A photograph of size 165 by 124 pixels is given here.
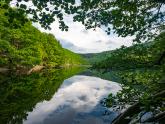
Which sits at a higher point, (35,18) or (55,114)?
(35,18)

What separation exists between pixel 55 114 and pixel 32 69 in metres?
78.5

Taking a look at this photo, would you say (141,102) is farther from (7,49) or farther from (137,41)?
(7,49)

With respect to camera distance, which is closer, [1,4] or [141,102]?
[1,4]

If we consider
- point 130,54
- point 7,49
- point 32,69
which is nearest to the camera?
point 130,54

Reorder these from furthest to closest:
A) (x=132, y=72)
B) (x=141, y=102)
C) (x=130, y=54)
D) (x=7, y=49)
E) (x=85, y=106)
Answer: (x=7, y=49)
(x=85, y=106)
(x=132, y=72)
(x=130, y=54)
(x=141, y=102)

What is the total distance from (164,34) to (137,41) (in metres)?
1.13

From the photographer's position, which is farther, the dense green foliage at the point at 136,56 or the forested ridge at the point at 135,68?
the dense green foliage at the point at 136,56

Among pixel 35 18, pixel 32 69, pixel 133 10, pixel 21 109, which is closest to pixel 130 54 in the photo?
pixel 133 10

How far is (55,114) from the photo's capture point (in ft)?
122

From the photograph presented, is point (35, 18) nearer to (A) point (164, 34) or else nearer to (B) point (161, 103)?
(B) point (161, 103)

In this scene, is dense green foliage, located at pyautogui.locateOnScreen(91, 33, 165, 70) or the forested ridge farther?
dense green foliage, located at pyautogui.locateOnScreen(91, 33, 165, 70)

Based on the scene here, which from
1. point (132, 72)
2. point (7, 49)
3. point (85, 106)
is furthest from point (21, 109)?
point (7, 49)

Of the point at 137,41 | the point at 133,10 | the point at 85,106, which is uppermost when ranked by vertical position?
the point at 133,10

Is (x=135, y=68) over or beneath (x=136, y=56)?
beneath
